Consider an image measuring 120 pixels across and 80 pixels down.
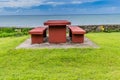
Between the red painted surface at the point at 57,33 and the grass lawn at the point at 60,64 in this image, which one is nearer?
the grass lawn at the point at 60,64

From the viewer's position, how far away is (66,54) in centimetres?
1015

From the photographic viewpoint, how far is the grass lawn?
26.7 feet

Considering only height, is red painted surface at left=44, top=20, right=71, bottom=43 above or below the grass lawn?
above

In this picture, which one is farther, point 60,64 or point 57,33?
point 57,33

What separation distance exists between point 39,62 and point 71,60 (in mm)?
1066

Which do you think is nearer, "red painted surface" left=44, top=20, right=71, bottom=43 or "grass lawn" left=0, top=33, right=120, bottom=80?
"grass lawn" left=0, top=33, right=120, bottom=80

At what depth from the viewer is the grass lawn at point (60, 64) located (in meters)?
8.15

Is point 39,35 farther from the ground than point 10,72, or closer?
farther from the ground

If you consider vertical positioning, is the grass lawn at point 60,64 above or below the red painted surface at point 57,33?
below

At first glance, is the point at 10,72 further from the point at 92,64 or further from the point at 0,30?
the point at 0,30

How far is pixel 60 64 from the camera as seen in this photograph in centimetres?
941

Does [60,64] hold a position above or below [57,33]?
below

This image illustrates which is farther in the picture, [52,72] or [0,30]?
[0,30]

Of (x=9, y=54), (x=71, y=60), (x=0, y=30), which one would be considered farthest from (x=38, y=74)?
(x=0, y=30)
